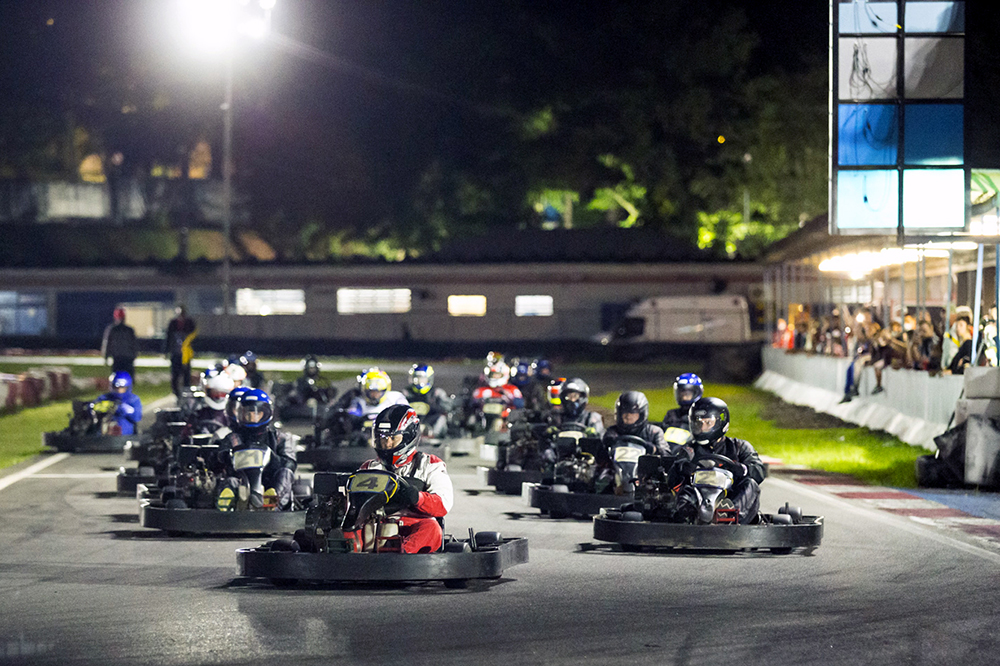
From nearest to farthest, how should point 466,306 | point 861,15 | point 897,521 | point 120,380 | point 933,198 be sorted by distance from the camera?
point 897,521
point 120,380
point 933,198
point 861,15
point 466,306

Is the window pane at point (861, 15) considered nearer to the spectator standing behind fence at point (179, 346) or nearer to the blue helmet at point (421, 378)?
the blue helmet at point (421, 378)

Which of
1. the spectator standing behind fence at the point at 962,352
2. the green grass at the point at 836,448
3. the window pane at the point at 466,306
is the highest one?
the window pane at the point at 466,306

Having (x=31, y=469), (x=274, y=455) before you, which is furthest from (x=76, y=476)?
(x=274, y=455)

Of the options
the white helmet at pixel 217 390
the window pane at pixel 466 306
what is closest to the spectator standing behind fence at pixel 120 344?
the white helmet at pixel 217 390

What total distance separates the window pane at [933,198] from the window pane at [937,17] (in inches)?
73.7

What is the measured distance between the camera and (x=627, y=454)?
12156 mm

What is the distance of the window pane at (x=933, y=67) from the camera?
62.0 ft

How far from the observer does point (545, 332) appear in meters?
Result: 51.5

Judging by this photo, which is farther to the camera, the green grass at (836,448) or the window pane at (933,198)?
the window pane at (933,198)

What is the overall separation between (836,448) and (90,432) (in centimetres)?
925

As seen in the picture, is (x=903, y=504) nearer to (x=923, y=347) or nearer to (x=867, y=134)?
(x=867, y=134)

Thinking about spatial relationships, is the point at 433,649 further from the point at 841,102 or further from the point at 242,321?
the point at 242,321

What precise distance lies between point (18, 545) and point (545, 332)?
41.6 m

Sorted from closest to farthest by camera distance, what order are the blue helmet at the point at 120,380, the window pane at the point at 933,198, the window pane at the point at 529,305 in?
the blue helmet at the point at 120,380 < the window pane at the point at 933,198 < the window pane at the point at 529,305
